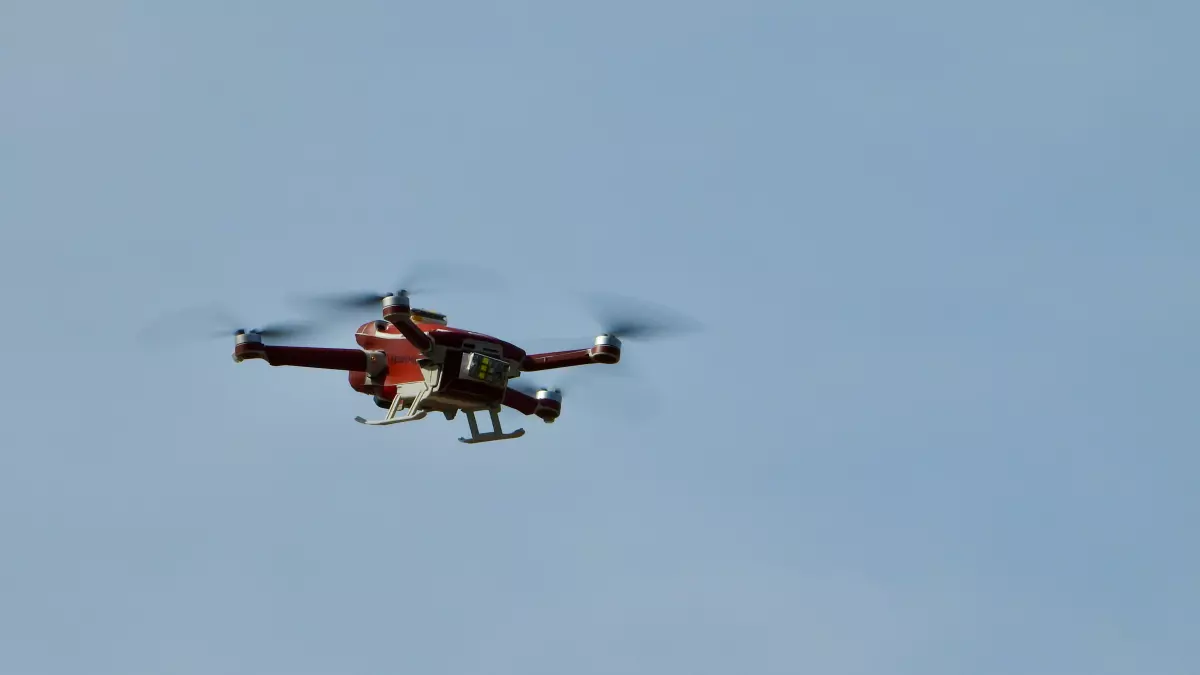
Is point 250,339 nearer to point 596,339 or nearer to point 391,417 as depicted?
point 391,417

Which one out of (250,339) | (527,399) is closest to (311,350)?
(250,339)

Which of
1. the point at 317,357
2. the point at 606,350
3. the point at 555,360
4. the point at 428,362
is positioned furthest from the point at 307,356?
the point at 606,350

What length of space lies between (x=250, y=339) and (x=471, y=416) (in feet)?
23.8

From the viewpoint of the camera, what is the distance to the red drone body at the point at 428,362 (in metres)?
78.6

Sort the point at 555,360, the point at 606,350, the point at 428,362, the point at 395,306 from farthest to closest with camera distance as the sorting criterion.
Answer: the point at 555,360 → the point at 606,350 → the point at 428,362 → the point at 395,306

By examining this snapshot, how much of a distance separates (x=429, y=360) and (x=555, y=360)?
4.50 m

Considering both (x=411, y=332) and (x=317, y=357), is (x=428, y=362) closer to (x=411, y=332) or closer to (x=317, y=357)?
(x=411, y=332)

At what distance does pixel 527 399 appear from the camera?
83062 mm

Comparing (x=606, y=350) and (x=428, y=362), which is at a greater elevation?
(x=606, y=350)

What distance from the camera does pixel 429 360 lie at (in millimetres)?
78688

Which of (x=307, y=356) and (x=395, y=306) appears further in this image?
(x=307, y=356)

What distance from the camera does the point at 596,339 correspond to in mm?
80750

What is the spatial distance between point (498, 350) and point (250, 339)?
301 inches

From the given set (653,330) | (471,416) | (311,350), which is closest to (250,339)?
(311,350)
